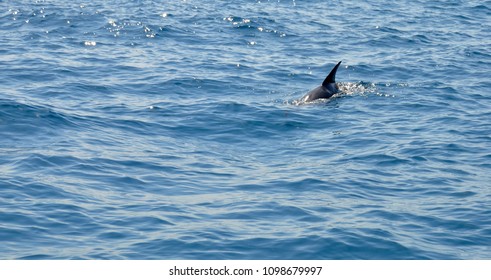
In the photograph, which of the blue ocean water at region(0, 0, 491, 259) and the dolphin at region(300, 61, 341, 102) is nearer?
the blue ocean water at region(0, 0, 491, 259)

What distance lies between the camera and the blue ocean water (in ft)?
44.5

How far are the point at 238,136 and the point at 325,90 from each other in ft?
14.7

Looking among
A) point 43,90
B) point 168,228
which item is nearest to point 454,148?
point 168,228

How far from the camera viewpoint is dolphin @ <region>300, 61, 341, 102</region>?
2289 cm

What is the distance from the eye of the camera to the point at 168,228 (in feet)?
45.1

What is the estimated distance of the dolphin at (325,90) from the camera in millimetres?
22891

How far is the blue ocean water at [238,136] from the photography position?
44.5ft

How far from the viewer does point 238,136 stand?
1973 cm

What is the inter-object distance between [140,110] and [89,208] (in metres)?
7.17

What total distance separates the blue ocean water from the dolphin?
1.19 ft

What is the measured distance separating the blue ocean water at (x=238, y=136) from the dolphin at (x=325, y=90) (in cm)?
36

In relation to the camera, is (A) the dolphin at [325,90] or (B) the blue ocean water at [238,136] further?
(A) the dolphin at [325,90]
